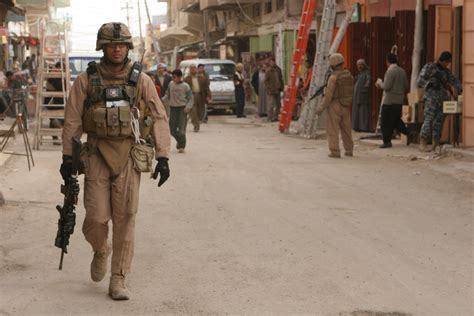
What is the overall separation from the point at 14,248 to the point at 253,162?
828cm

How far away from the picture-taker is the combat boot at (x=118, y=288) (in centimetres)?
665

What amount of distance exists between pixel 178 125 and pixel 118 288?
39.7ft

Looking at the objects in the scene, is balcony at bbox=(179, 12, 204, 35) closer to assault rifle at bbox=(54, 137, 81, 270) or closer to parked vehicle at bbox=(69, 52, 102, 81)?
parked vehicle at bbox=(69, 52, 102, 81)

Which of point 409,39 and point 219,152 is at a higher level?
point 409,39

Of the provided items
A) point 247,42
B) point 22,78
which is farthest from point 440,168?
point 247,42

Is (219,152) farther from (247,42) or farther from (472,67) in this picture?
(247,42)

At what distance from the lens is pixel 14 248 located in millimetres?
8648

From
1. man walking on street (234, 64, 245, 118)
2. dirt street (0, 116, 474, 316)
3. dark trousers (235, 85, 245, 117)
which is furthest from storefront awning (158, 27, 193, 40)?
dirt street (0, 116, 474, 316)

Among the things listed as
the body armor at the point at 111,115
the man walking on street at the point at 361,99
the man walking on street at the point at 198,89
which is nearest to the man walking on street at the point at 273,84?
the man walking on street at the point at 198,89

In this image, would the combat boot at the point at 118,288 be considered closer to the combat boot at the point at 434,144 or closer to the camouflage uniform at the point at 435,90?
the camouflage uniform at the point at 435,90

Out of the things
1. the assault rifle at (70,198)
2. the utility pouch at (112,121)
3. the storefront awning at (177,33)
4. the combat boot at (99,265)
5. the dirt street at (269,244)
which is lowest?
the dirt street at (269,244)

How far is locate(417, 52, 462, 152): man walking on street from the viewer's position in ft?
55.1

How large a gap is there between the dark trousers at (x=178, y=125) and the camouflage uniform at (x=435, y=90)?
4287 millimetres

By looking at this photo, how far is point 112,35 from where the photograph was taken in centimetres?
660
